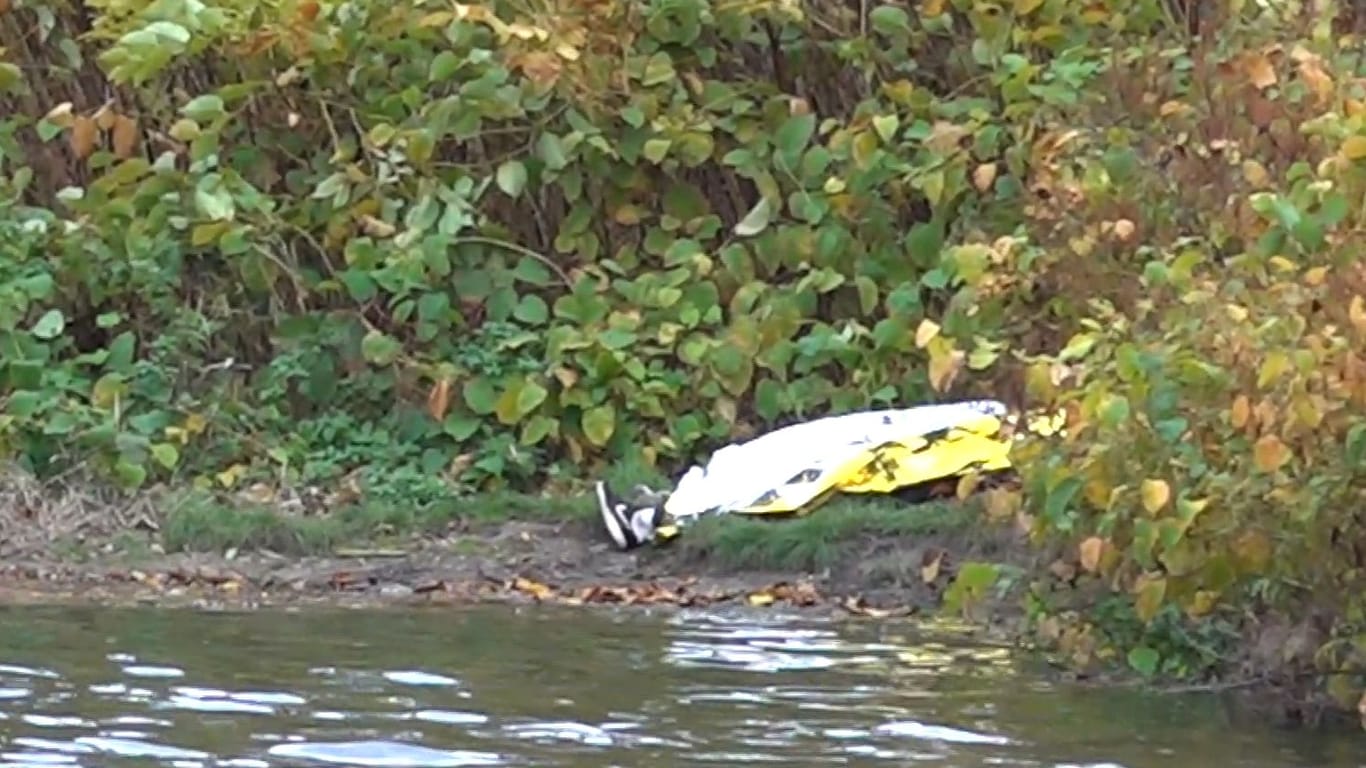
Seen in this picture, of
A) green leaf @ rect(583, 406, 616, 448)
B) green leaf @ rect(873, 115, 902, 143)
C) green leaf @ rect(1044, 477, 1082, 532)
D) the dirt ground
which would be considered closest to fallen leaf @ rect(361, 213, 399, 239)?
green leaf @ rect(583, 406, 616, 448)

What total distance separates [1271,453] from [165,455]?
5693 millimetres

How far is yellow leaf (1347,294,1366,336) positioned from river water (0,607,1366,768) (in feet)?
3.59

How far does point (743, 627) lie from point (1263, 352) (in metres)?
2.78

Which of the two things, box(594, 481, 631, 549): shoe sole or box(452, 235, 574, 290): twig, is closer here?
box(594, 481, 631, 549): shoe sole

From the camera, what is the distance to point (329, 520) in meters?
10.8

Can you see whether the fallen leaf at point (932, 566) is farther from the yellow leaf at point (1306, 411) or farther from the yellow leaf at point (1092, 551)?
the yellow leaf at point (1306, 411)

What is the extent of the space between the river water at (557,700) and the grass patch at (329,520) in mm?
1210

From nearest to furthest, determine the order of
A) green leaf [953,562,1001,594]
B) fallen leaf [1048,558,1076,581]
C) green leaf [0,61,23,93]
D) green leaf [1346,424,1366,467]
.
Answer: green leaf [1346,424,1366,467], green leaf [953,562,1001,594], fallen leaf [1048,558,1076,581], green leaf [0,61,23,93]

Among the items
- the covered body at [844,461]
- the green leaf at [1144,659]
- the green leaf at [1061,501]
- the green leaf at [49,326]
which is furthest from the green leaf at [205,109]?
the green leaf at [1144,659]

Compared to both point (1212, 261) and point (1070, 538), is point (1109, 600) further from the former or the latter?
point (1212, 261)

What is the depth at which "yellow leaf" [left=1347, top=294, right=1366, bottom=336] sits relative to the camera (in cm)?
662

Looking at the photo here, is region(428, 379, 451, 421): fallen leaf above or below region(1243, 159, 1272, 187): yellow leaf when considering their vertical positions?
below

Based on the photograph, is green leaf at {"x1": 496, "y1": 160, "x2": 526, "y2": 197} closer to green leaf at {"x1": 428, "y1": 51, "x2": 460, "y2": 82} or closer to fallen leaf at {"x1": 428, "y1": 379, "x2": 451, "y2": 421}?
green leaf at {"x1": 428, "y1": 51, "x2": 460, "y2": 82}

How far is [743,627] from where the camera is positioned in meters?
9.22
